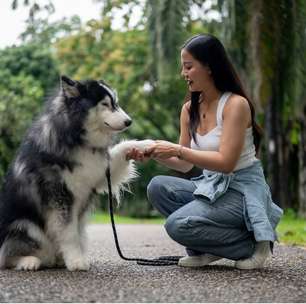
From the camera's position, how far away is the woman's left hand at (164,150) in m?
4.74

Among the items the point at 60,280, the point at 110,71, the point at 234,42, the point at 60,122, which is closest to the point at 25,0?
the point at 234,42

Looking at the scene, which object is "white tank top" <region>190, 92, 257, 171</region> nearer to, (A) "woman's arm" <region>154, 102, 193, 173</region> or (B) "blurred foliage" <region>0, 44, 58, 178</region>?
(A) "woman's arm" <region>154, 102, 193, 173</region>

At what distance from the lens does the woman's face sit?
4.86 meters

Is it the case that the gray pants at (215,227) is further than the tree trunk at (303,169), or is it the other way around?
the tree trunk at (303,169)

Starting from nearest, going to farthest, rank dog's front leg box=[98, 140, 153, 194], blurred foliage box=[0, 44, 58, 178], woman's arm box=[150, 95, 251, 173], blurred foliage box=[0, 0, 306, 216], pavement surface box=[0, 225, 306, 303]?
1. pavement surface box=[0, 225, 306, 303]
2. woman's arm box=[150, 95, 251, 173]
3. dog's front leg box=[98, 140, 153, 194]
4. blurred foliage box=[0, 0, 306, 216]
5. blurred foliage box=[0, 44, 58, 178]

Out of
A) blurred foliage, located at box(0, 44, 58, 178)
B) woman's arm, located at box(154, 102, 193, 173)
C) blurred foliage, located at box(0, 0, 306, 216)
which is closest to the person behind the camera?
woman's arm, located at box(154, 102, 193, 173)

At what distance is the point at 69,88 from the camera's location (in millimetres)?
4914

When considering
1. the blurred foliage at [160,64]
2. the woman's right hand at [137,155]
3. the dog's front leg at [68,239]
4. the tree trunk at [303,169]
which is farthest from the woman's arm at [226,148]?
the tree trunk at [303,169]

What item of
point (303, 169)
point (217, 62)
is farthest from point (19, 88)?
point (217, 62)

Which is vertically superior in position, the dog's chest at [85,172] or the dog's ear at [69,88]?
the dog's ear at [69,88]

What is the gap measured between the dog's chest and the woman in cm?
28

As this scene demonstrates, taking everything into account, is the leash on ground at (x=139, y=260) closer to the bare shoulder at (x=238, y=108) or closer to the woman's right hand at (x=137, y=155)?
the woman's right hand at (x=137, y=155)

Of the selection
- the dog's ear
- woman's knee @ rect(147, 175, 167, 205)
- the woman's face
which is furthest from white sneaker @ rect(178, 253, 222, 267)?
the dog's ear

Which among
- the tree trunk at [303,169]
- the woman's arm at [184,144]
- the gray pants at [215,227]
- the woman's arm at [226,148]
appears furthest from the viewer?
the tree trunk at [303,169]
